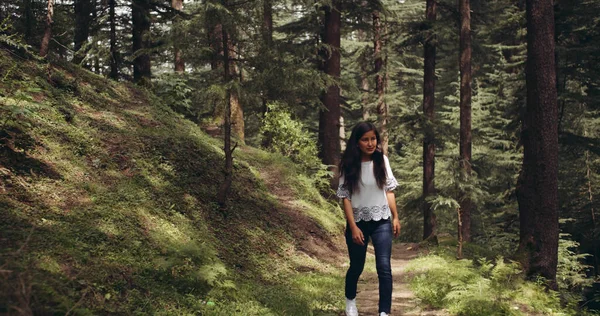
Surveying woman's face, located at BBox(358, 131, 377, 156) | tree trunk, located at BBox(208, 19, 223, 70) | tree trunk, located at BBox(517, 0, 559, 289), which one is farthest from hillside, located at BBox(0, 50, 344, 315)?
tree trunk, located at BBox(517, 0, 559, 289)

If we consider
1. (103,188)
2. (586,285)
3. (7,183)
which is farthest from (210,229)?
(586,285)

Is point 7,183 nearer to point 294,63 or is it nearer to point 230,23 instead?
point 230,23

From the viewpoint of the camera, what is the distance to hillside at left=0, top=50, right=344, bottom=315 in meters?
5.39

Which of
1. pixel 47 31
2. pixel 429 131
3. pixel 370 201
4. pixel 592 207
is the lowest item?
pixel 592 207

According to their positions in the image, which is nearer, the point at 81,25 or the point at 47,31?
the point at 47,31

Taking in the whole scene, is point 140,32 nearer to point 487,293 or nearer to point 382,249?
point 382,249

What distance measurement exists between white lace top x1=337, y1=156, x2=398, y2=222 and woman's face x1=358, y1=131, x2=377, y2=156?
0.15 metres

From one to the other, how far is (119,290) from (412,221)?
950 inches

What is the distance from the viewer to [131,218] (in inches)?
311

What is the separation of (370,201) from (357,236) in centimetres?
44

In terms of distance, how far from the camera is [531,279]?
932 centimetres

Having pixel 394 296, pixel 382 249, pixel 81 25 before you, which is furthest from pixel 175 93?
pixel 382 249

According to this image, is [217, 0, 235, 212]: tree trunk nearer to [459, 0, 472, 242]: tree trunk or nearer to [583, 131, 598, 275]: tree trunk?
[459, 0, 472, 242]: tree trunk

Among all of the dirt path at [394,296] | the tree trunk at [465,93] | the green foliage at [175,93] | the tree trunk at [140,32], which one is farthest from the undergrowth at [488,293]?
the tree trunk at [140,32]
